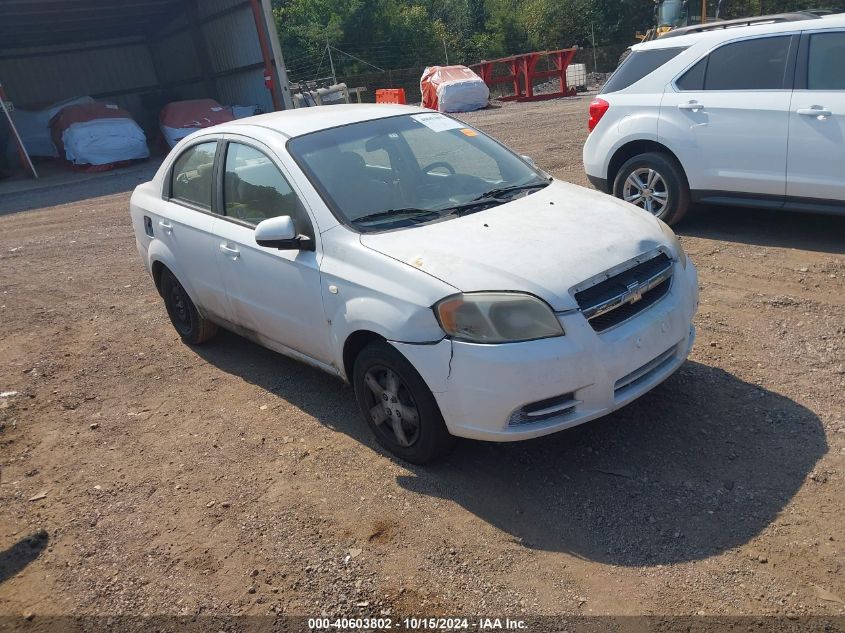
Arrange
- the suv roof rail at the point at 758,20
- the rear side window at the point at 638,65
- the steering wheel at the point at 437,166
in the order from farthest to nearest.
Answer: the rear side window at the point at 638,65, the suv roof rail at the point at 758,20, the steering wheel at the point at 437,166

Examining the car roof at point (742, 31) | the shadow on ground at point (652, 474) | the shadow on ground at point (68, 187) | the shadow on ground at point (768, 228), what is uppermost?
the car roof at point (742, 31)

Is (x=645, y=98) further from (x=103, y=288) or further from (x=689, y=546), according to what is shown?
(x=103, y=288)

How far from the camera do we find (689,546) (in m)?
3.00

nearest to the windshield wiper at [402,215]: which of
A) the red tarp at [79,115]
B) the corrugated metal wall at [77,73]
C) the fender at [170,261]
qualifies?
the fender at [170,261]

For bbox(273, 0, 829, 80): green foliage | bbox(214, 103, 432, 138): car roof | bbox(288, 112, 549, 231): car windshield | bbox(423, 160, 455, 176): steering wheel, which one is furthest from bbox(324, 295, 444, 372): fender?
bbox(273, 0, 829, 80): green foliage

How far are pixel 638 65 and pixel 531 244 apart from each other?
4.34 m

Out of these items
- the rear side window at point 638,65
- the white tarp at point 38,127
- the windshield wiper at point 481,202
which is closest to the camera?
the windshield wiper at point 481,202

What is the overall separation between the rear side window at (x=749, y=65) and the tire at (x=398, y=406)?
4553 millimetres

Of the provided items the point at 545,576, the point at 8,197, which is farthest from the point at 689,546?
the point at 8,197

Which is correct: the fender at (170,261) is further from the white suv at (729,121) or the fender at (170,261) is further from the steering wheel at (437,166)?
the white suv at (729,121)

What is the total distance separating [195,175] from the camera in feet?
17.0

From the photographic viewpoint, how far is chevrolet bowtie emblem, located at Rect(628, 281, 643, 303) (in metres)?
3.47

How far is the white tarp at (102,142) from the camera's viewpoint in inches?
774

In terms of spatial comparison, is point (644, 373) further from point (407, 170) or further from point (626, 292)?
point (407, 170)
